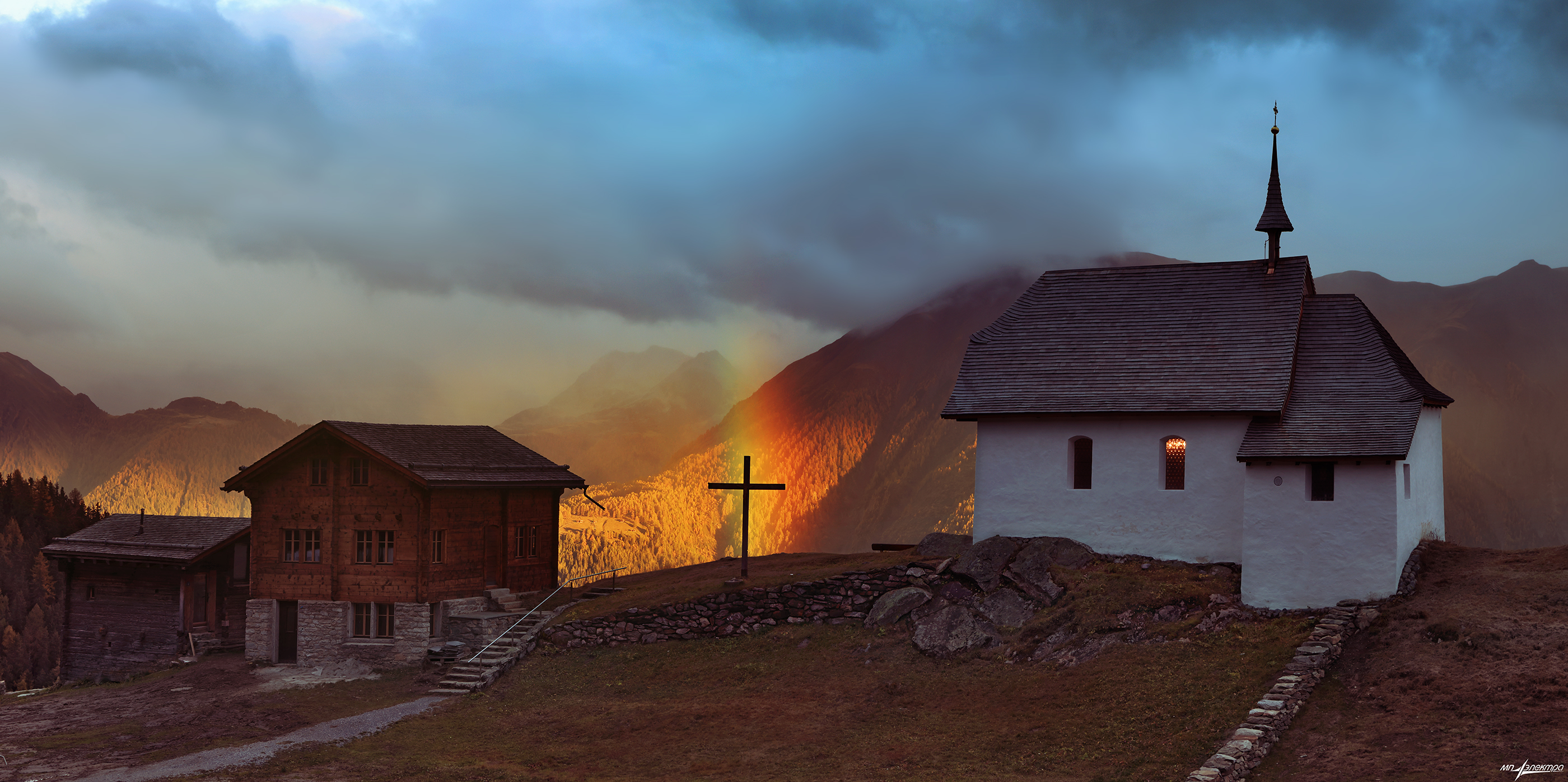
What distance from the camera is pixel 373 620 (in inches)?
1355

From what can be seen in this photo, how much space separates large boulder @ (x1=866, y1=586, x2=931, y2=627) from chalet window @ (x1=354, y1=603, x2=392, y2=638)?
16.9 m

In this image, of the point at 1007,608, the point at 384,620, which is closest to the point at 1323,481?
the point at 1007,608

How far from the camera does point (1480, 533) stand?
121062 millimetres

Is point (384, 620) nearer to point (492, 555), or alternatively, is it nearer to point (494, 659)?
point (492, 555)

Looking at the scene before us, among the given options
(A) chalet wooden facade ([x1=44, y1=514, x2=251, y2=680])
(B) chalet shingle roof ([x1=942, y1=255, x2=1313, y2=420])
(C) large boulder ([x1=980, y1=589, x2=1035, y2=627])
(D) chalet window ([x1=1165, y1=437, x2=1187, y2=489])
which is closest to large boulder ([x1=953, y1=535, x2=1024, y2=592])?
(C) large boulder ([x1=980, y1=589, x2=1035, y2=627])

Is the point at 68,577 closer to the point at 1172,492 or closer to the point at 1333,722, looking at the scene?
the point at 1172,492

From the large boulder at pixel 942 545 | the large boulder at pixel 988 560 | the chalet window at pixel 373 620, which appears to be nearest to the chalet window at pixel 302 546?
the chalet window at pixel 373 620

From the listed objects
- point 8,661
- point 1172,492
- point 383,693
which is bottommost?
point 8,661

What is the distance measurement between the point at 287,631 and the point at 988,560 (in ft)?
81.5

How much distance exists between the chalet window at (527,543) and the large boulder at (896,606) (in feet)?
48.3

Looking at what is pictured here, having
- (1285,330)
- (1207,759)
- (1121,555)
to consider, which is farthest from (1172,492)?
(1207,759)

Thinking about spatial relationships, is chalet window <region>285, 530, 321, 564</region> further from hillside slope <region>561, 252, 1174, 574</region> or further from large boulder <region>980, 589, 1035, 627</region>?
hillside slope <region>561, 252, 1174, 574</region>

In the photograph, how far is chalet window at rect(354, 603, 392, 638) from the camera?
34406 millimetres

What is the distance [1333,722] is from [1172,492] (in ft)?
34.9
